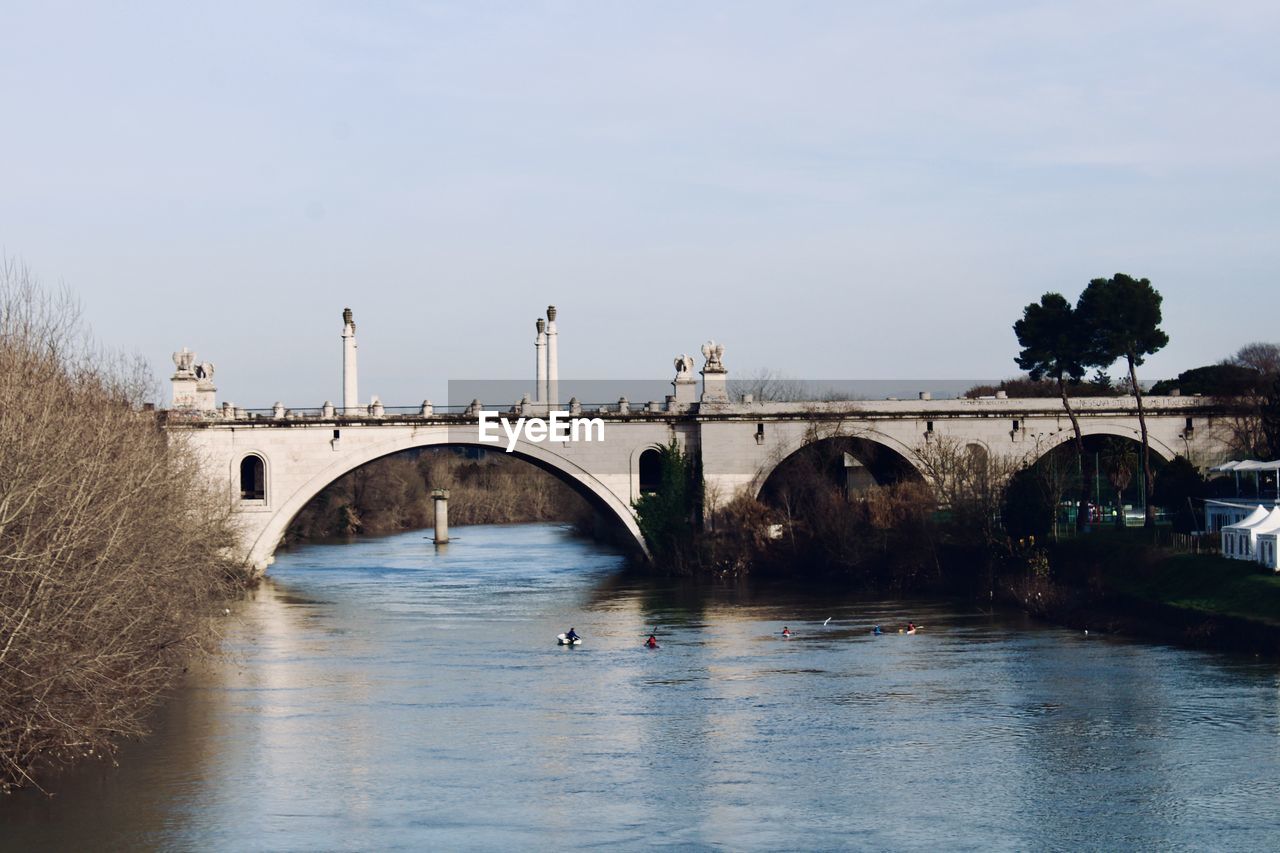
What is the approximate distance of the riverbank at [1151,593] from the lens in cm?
3662

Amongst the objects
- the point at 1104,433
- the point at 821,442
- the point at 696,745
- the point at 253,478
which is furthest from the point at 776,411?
the point at 696,745

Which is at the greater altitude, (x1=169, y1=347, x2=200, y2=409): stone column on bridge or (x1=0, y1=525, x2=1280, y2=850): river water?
(x1=169, y1=347, x2=200, y2=409): stone column on bridge

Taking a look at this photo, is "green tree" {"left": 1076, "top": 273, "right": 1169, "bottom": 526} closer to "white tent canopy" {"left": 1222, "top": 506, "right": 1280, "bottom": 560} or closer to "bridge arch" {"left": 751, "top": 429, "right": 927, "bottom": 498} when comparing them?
"bridge arch" {"left": 751, "top": 429, "right": 927, "bottom": 498}

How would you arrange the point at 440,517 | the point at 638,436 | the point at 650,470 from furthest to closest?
1. the point at 440,517
2. the point at 650,470
3. the point at 638,436

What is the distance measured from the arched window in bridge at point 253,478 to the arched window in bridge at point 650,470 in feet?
49.3

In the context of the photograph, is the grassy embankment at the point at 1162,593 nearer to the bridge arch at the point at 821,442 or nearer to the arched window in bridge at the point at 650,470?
the bridge arch at the point at 821,442

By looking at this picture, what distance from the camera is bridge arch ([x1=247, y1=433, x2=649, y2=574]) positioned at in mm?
61875

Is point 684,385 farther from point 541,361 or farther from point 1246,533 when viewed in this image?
point 1246,533

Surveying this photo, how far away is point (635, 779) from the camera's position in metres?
26.0

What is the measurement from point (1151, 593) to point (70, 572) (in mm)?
28315

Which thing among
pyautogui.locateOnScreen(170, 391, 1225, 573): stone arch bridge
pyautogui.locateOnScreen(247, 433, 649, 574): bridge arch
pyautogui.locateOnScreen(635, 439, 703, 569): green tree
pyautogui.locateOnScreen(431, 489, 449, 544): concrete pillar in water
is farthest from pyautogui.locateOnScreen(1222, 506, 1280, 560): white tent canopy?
pyautogui.locateOnScreen(431, 489, 449, 544): concrete pillar in water

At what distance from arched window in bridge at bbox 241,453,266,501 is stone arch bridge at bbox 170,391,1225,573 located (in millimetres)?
68

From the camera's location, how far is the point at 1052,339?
231 feet

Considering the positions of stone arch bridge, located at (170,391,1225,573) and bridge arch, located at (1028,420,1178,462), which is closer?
stone arch bridge, located at (170,391,1225,573)
